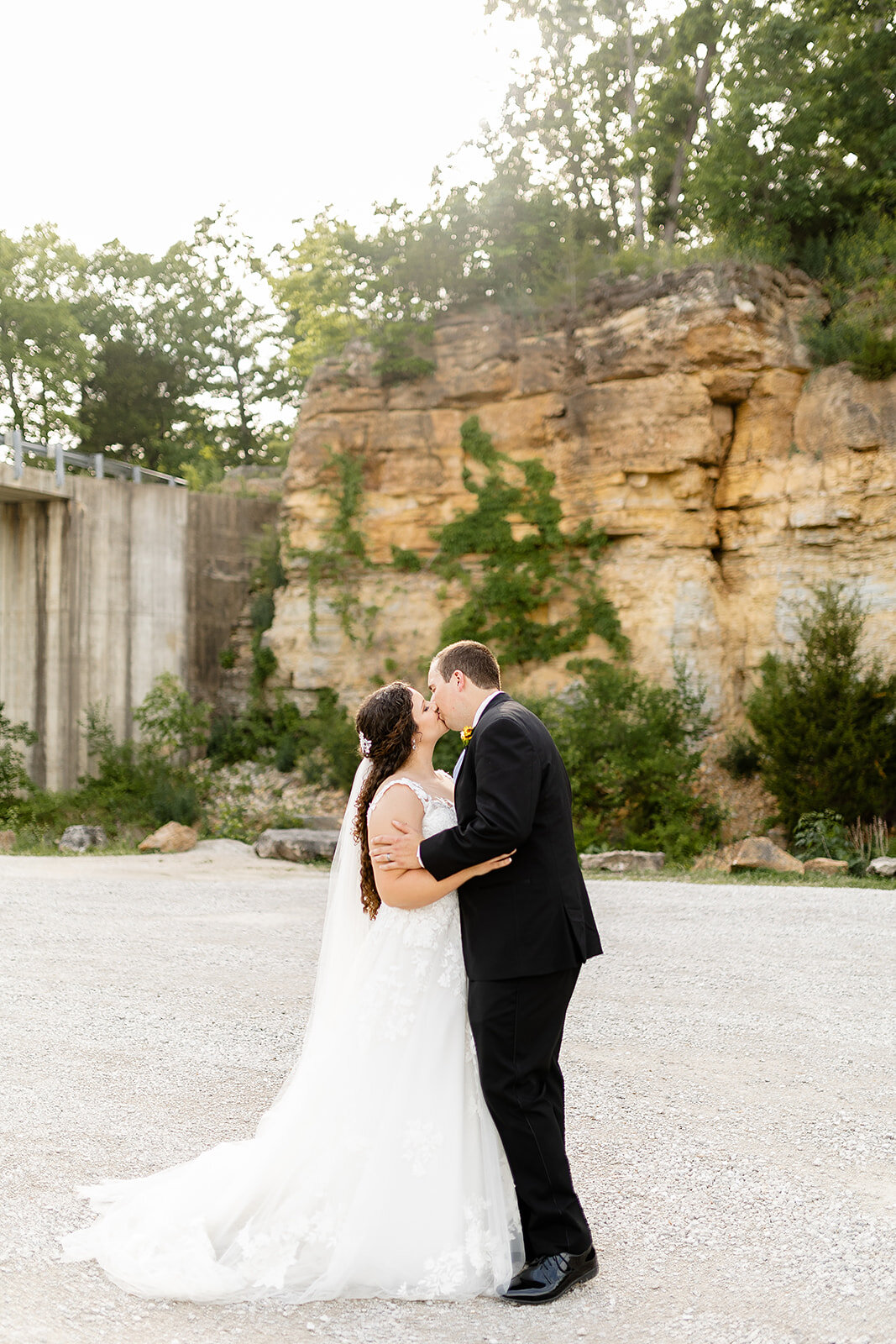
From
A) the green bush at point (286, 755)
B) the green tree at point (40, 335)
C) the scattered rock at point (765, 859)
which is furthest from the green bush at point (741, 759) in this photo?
the green tree at point (40, 335)

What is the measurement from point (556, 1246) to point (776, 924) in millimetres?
6825

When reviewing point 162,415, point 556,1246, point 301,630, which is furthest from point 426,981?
point 162,415

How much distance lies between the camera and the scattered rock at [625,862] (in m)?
14.4

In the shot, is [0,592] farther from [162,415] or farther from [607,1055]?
[607,1055]

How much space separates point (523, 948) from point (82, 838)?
1563 cm

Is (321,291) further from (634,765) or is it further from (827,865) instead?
(827,865)

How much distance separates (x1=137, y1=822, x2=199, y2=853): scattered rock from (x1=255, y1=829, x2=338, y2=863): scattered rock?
129 cm

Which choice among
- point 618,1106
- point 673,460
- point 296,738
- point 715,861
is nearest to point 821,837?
point 715,861

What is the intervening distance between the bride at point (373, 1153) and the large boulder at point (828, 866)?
10931mm

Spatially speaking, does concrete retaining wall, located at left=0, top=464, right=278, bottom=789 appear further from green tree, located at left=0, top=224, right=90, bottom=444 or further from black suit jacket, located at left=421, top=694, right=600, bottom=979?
black suit jacket, located at left=421, top=694, right=600, bottom=979

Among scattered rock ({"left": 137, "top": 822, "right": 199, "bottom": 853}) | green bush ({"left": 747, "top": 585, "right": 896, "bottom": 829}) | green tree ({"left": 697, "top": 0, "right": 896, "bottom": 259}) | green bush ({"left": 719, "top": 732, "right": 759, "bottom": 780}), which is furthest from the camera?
green tree ({"left": 697, "top": 0, "right": 896, "bottom": 259})

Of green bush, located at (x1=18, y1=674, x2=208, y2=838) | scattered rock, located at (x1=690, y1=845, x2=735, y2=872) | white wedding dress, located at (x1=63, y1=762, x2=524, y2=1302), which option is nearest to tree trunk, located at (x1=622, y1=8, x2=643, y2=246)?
scattered rock, located at (x1=690, y1=845, x2=735, y2=872)

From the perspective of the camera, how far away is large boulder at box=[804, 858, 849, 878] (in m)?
13.5

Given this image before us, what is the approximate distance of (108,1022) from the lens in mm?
6465
